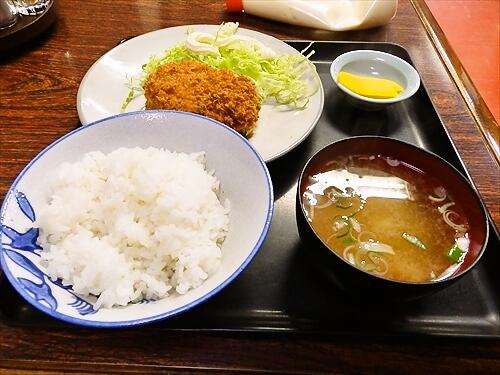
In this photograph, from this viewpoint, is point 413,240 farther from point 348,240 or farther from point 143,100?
point 143,100

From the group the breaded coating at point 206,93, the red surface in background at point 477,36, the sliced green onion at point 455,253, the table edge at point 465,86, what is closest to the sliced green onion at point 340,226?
the sliced green onion at point 455,253

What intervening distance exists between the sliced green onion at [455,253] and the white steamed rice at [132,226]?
611mm

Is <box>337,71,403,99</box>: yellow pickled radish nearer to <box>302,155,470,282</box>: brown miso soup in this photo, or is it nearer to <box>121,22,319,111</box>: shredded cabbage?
<box>121,22,319,111</box>: shredded cabbage

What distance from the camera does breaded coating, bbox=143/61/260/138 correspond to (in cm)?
167

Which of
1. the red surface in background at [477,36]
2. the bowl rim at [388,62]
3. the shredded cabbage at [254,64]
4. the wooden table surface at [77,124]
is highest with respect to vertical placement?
the bowl rim at [388,62]

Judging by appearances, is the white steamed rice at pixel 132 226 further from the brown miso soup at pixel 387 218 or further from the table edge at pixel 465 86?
the table edge at pixel 465 86

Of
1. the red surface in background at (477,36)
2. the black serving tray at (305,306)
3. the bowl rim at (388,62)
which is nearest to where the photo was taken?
the black serving tray at (305,306)

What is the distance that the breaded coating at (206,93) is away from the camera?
167cm

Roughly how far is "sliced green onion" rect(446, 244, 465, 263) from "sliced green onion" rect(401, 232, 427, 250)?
0.06m

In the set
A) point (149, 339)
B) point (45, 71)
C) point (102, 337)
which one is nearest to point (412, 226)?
point (149, 339)

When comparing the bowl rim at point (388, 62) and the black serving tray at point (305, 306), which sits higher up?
the bowl rim at point (388, 62)

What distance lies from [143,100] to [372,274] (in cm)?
126

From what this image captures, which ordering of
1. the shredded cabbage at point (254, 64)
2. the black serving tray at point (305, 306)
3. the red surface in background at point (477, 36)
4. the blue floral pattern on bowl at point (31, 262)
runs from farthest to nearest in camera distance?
the red surface in background at point (477, 36) < the shredded cabbage at point (254, 64) < the black serving tray at point (305, 306) < the blue floral pattern on bowl at point (31, 262)

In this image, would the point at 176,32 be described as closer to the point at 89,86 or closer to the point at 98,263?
the point at 89,86
